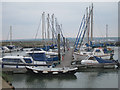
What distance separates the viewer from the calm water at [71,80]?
59.2 feet

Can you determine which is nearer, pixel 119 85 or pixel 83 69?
pixel 119 85

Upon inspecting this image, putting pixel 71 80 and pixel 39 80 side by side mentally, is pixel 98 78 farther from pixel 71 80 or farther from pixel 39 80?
pixel 39 80

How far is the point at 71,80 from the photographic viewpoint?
65.2ft

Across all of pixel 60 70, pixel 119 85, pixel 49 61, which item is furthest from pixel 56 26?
pixel 119 85

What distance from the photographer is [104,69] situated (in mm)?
24828

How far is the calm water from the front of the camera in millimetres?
18031

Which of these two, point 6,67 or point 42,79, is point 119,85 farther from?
point 6,67

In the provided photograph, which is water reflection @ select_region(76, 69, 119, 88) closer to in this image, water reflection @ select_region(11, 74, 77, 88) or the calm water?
the calm water

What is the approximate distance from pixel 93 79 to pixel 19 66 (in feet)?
34.6

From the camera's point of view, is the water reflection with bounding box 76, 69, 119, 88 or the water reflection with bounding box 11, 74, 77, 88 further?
the water reflection with bounding box 11, 74, 77, 88

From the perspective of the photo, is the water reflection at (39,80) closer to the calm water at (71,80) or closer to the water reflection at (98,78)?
the calm water at (71,80)

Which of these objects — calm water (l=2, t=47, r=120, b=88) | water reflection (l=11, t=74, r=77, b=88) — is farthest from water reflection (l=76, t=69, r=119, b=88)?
water reflection (l=11, t=74, r=77, b=88)

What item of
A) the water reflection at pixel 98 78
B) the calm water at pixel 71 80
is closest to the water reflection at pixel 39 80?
the calm water at pixel 71 80

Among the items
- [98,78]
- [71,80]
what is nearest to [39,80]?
[71,80]
